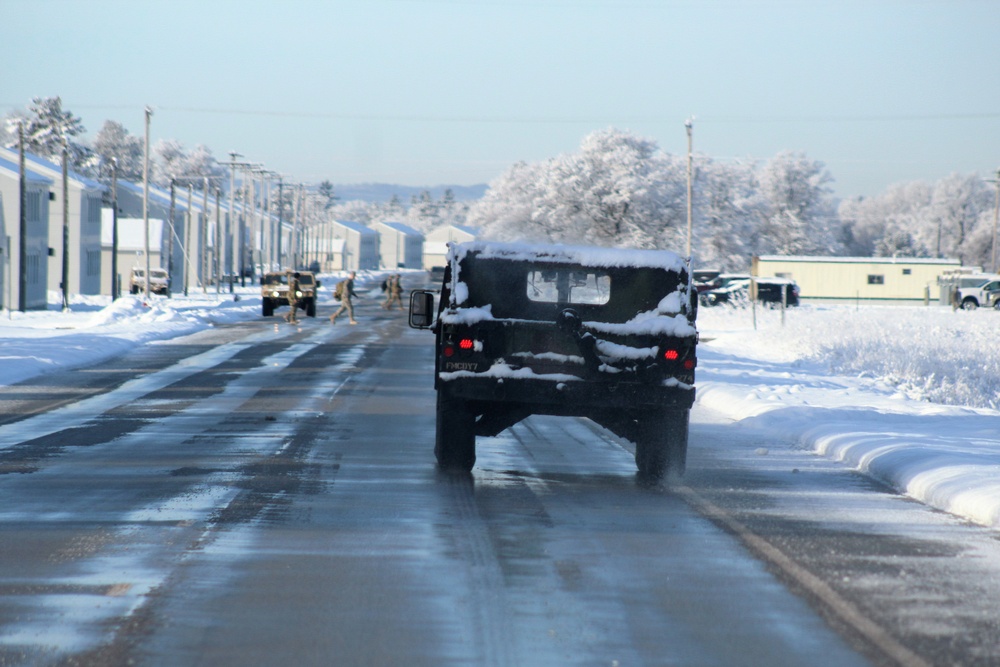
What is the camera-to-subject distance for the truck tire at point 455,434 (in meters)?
11.3

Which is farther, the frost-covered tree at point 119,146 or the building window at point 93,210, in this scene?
the frost-covered tree at point 119,146

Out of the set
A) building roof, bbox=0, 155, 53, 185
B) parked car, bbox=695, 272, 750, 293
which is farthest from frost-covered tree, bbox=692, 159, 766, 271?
building roof, bbox=0, 155, 53, 185

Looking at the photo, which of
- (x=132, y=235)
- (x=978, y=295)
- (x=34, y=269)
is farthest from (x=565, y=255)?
(x=132, y=235)

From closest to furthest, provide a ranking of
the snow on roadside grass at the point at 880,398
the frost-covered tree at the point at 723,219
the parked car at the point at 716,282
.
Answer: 1. the snow on roadside grass at the point at 880,398
2. the parked car at the point at 716,282
3. the frost-covered tree at the point at 723,219

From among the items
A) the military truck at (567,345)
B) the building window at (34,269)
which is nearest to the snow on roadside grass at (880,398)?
the military truck at (567,345)

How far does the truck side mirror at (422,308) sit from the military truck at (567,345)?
0.03 m

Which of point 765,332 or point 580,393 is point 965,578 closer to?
point 580,393

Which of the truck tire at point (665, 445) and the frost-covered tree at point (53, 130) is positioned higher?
the frost-covered tree at point (53, 130)

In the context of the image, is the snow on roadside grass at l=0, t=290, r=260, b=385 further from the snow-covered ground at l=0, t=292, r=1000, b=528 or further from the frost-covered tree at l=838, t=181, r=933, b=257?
the frost-covered tree at l=838, t=181, r=933, b=257

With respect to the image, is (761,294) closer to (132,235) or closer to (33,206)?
(33,206)

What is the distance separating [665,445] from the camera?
11195 mm

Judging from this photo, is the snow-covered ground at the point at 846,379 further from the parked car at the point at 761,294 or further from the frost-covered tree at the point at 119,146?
the frost-covered tree at the point at 119,146

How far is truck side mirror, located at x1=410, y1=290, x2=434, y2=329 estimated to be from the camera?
12109 mm

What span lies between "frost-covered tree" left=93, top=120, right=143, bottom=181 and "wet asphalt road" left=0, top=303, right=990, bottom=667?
180228 mm
